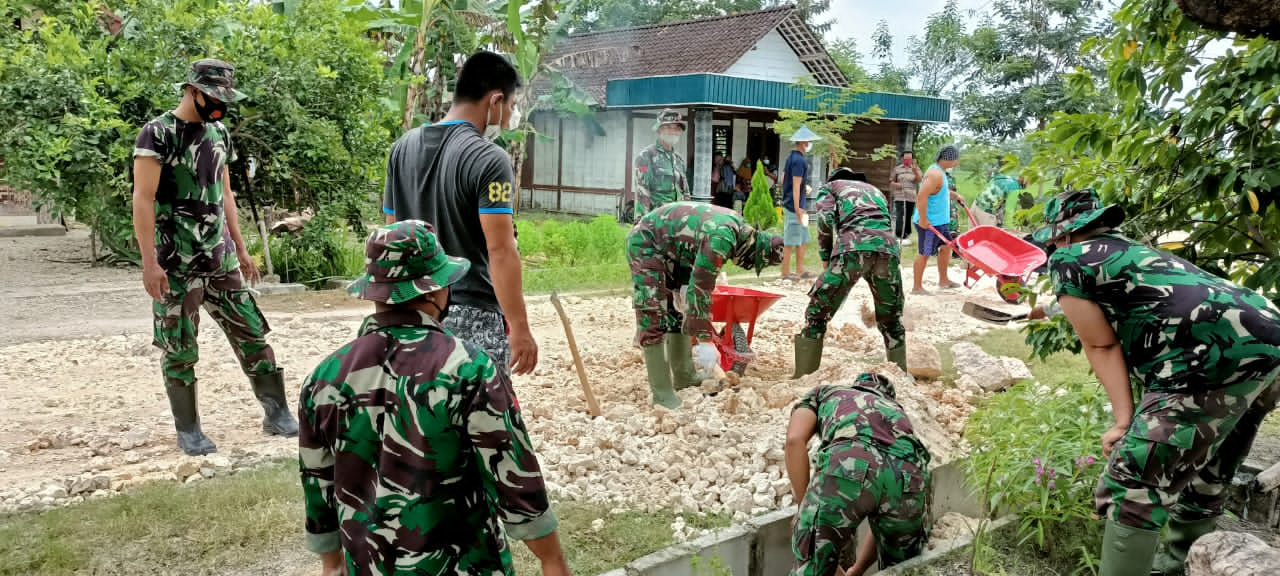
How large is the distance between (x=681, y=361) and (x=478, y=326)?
8.18ft

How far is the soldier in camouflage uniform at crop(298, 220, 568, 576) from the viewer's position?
2.01m

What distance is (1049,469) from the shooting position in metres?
3.74

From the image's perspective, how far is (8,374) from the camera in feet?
20.2

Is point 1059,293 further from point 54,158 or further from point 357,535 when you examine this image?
point 54,158

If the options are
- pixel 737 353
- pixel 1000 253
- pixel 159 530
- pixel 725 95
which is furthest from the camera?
pixel 725 95

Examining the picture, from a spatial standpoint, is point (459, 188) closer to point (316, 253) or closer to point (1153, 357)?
point (1153, 357)

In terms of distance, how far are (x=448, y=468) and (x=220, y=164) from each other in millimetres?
3055

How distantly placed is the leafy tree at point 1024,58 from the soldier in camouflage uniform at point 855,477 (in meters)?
19.4

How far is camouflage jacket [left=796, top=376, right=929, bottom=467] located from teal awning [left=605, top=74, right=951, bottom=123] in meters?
13.4

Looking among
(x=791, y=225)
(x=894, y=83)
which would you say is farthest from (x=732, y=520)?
(x=894, y=83)

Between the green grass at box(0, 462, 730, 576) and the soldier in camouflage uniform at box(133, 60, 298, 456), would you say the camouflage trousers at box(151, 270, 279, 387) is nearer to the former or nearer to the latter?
the soldier in camouflage uniform at box(133, 60, 298, 456)

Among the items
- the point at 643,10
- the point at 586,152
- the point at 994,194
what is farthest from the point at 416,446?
the point at 643,10

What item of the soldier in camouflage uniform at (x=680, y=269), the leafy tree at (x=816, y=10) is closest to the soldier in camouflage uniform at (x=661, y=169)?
the soldier in camouflage uniform at (x=680, y=269)

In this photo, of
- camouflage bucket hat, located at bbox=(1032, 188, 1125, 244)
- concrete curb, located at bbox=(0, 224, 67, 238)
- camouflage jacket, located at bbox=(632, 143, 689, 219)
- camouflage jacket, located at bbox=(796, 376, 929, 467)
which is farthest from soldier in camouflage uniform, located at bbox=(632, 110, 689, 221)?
concrete curb, located at bbox=(0, 224, 67, 238)
